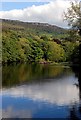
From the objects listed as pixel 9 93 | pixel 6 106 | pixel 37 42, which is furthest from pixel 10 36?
pixel 6 106

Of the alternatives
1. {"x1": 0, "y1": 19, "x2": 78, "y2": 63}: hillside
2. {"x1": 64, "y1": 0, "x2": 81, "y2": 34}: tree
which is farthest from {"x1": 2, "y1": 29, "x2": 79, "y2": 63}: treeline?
{"x1": 64, "y1": 0, "x2": 81, "y2": 34}: tree

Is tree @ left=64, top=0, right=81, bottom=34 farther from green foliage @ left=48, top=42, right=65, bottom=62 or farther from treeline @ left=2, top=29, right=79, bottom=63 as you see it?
green foliage @ left=48, top=42, right=65, bottom=62

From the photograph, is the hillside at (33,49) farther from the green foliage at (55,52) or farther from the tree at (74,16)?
the tree at (74,16)

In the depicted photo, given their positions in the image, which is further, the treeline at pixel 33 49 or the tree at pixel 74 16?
the treeline at pixel 33 49

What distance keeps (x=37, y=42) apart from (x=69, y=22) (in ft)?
212

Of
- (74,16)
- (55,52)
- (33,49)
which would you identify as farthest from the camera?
(55,52)

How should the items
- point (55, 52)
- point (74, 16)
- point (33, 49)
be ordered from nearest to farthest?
point (74, 16) → point (33, 49) → point (55, 52)

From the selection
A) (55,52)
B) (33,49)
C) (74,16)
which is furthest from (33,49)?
(74,16)

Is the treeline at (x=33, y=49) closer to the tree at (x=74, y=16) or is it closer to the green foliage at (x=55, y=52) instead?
the green foliage at (x=55, y=52)

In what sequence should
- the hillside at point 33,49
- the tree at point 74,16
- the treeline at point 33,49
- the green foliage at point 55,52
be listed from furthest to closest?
1. the green foliage at point 55,52
2. the hillside at point 33,49
3. the treeline at point 33,49
4. the tree at point 74,16

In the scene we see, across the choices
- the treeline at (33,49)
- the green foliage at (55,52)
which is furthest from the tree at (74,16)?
the green foliage at (55,52)

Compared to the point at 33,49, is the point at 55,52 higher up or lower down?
lower down

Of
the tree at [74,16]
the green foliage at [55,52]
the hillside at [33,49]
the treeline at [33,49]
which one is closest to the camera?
the tree at [74,16]

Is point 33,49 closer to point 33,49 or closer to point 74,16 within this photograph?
point 33,49
